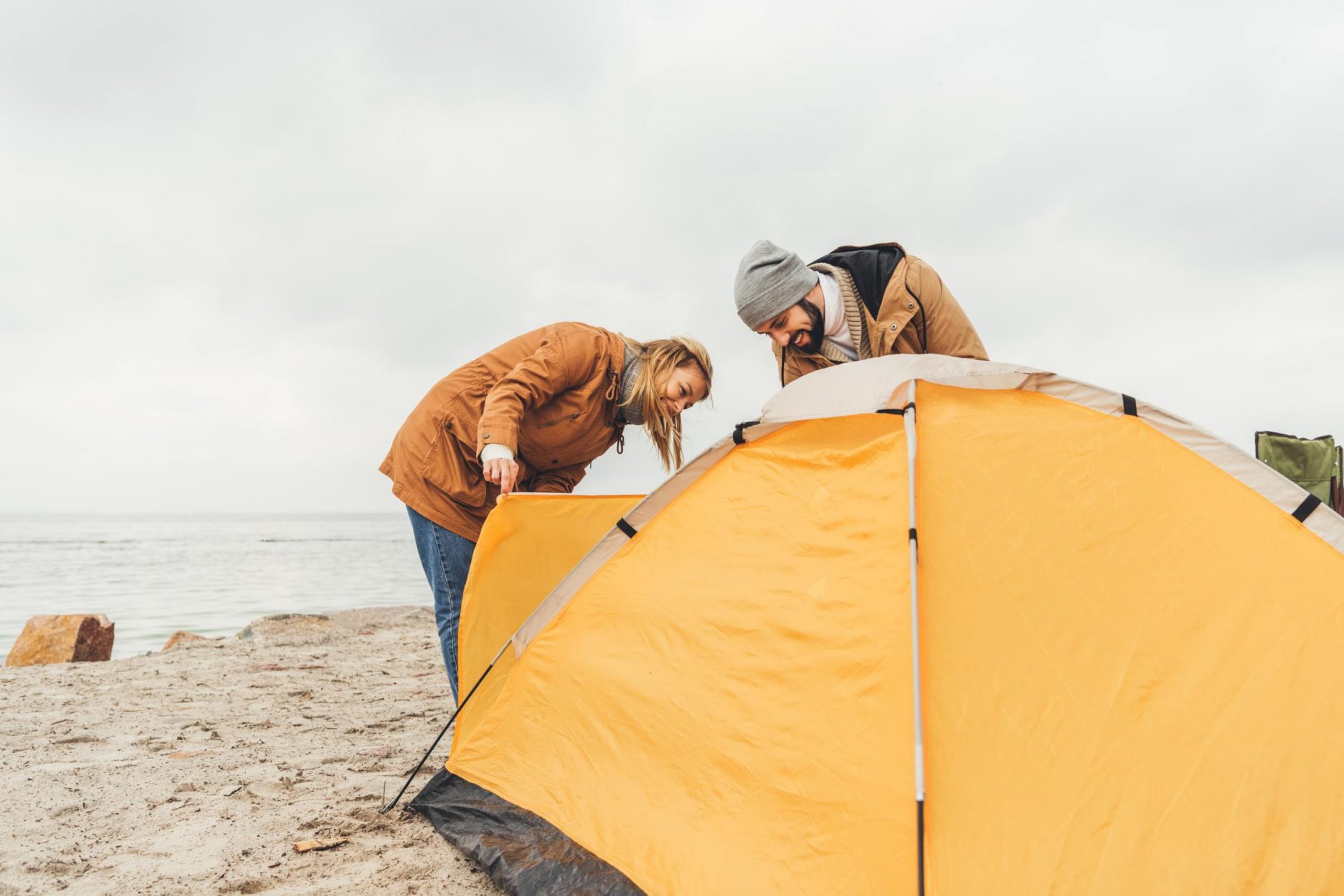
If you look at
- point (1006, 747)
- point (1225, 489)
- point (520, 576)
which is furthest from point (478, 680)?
point (1225, 489)

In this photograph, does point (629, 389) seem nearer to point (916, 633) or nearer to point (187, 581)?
point (916, 633)

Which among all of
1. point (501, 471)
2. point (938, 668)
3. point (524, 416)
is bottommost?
point (938, 668)

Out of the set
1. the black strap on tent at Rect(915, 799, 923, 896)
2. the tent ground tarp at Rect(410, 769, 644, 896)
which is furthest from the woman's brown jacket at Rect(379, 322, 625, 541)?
the black strap on tent at Rect(915, 799, 923, 896)

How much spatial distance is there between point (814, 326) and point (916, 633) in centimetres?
144

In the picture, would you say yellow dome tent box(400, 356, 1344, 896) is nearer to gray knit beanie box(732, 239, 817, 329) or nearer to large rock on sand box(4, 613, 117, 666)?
gray knit beanie box(732, 239, 817, 329)

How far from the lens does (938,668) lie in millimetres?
1739

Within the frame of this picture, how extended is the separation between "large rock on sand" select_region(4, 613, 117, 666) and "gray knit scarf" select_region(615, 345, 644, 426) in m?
4.94

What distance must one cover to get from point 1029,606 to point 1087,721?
26cm

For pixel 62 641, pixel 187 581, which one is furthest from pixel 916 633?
pixel 187 581

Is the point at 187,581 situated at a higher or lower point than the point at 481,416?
lower

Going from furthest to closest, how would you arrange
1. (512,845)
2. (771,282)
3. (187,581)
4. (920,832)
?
(187,581) < (771,282) < (512,845) < (920,832)

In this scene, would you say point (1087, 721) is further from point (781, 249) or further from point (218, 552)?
point (218, 552)

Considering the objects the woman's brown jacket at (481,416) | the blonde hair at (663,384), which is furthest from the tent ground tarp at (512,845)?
the blonde hair at (663,384)

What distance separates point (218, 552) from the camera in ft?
75.8
